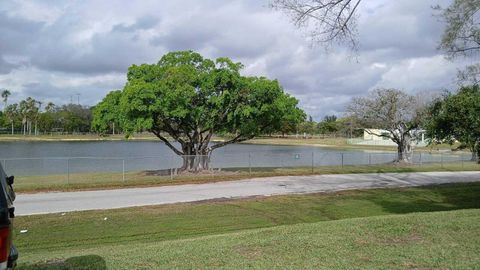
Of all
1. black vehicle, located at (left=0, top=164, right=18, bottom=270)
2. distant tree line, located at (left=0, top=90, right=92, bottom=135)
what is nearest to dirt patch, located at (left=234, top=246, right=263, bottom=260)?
black vehicle, located at (left=0, top=164, right=18, bottom=270)

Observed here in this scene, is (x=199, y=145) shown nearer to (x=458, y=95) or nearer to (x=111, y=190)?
(x=111, y=190)

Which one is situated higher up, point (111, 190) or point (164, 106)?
point (164, 106)

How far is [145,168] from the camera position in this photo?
37.0 meters

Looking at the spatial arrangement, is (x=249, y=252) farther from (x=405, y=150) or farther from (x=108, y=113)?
(x=405, y=150)

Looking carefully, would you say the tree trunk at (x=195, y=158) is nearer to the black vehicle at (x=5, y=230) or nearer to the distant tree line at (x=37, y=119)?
the black vehicle at (x=5, y=230)

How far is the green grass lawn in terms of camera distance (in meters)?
6.30

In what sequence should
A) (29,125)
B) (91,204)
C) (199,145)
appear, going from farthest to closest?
(29,125) < (199,145) < (91,204)

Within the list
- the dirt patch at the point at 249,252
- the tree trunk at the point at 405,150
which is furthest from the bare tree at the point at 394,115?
the dirt patch at the point at 249,252

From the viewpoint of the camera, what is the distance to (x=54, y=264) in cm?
647

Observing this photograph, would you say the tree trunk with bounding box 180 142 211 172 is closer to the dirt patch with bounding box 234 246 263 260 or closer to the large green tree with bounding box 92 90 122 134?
the large green tree with bounding box 92 90 122 134

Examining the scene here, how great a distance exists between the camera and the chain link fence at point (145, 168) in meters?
26.1

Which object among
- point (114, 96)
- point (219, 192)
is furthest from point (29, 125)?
point (219, 192)

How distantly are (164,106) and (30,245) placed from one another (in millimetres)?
16470

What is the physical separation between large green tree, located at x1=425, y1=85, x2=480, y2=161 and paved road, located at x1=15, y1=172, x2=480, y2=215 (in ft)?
24.1
